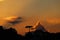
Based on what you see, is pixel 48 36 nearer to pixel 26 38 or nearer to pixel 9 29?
pixel 26 38

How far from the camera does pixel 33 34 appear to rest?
4472cm

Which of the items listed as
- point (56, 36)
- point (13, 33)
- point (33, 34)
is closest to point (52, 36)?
point (56, 36)

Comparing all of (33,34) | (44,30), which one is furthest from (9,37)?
(44,30)

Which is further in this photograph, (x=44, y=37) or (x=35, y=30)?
(x=35, y=30)

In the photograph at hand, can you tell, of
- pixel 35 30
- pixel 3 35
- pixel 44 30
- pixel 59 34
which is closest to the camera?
pixel 3 35

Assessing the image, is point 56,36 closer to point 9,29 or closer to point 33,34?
point 33,34

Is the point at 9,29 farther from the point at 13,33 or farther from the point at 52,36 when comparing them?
the point at 52,36

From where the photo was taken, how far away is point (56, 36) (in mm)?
43125

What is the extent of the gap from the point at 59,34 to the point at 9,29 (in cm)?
873

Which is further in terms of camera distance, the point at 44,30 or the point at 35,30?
the point at 35,30

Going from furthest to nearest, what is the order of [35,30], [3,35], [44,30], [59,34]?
1. [35,30]
2. [44,30]
3. [59,34]
4. [3,35]

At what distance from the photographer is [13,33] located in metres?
43.4

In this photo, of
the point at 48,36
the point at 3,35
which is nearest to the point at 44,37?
the point at 48,36

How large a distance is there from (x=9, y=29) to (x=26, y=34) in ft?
10.4
